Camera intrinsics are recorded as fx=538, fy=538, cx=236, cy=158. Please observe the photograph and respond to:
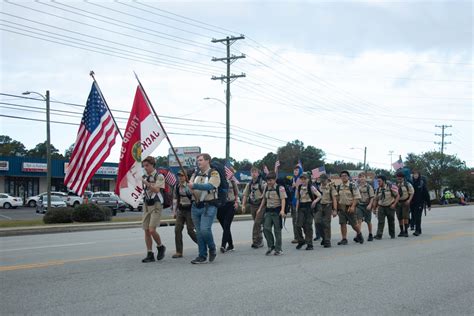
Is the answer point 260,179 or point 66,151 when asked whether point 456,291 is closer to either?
point 260,179

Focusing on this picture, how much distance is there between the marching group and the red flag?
182 millimetres

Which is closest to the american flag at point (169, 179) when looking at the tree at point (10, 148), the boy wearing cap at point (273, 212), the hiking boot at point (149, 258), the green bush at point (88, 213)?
the hiking boot at point (149, 258)

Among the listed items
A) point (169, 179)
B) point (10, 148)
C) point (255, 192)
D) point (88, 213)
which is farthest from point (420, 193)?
point (10, 148)

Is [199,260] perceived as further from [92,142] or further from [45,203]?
[45,203]

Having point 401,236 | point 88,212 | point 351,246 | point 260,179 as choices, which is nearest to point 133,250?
point 260,179

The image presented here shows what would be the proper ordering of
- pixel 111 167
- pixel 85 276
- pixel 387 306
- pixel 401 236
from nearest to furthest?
pixel 387 306 < pixel 85 276 < pixel 401 236 < pixel 111 167

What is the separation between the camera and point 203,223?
937 centimetres

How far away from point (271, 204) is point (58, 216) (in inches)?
596

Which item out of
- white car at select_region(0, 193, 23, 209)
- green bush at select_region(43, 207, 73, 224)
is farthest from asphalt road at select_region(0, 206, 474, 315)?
white car at select_region(0, 193, 23, 209)

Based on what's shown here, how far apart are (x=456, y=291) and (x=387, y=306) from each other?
1572 mm

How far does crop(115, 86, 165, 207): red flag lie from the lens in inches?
379

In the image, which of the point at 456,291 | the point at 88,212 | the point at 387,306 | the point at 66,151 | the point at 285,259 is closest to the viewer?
the point at 387,306

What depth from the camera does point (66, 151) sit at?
404 ft

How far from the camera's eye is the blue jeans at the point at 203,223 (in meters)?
9.36
